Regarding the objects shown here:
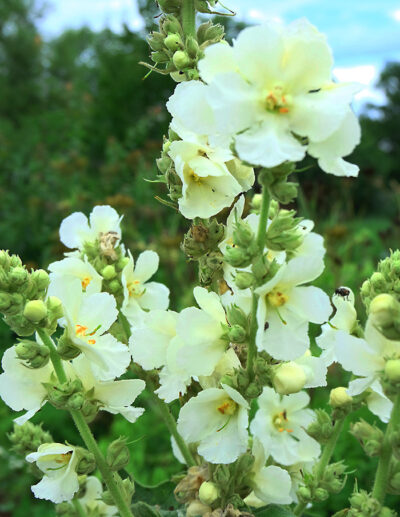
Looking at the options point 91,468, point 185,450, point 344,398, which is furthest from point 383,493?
point 91,468

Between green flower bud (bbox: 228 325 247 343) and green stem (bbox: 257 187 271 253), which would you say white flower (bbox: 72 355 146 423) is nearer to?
green flower bud (bbox: 228 325 247 343)

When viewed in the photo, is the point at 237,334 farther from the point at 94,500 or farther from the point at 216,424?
the point at 94,500

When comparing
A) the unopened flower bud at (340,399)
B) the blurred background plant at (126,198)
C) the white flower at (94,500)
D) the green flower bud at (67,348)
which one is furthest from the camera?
the blurred background plant at (126,198)

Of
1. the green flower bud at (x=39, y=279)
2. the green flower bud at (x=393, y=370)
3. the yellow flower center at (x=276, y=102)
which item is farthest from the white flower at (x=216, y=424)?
the yellow flower center at (x=276, y=102)

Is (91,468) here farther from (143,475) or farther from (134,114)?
(134,114)

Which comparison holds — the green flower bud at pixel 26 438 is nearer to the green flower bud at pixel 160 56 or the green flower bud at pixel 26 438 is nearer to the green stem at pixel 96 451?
the green stem at pixel 96 451

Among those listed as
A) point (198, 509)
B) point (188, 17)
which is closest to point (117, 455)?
point (198, 509)
